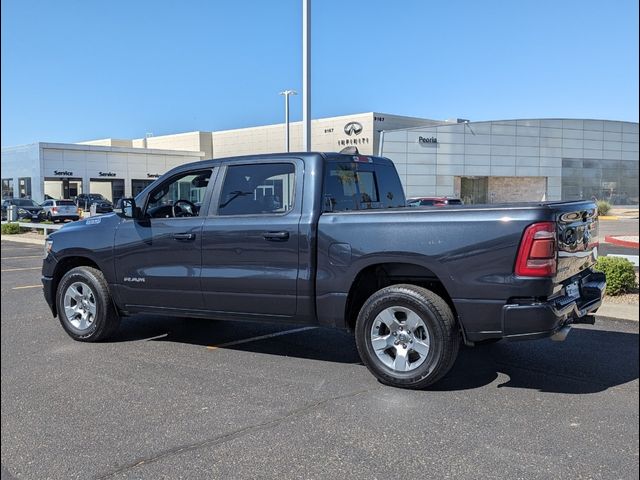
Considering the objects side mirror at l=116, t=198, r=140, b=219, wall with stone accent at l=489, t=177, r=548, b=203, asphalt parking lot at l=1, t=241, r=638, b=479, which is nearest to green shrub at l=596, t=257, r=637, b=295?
asphalt parking lot at l=1, t=241, r=638, b=479

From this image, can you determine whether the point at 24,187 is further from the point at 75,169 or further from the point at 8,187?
the point at 75,169

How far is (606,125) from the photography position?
5438 centimetres

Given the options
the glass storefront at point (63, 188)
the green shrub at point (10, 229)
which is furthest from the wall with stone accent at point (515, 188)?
the green shrub at point (10, 229)

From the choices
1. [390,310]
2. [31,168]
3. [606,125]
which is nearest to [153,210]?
[390,310]

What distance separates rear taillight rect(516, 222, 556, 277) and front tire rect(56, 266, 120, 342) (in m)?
4.06

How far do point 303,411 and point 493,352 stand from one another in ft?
7.46

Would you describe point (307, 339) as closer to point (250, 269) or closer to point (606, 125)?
point (250, 269)

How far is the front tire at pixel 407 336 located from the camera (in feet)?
14.4

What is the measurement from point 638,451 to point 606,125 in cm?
5807

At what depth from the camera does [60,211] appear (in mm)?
32031

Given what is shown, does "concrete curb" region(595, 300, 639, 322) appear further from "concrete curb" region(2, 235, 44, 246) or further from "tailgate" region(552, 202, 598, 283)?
"concrete curb" region(2, 235, 44, 246)

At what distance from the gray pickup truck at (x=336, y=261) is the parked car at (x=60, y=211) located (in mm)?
28090

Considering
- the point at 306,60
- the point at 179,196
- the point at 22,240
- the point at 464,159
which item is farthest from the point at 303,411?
the point at 464,159

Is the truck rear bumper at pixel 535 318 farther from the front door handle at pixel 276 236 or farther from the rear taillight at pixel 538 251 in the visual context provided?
the front door handle at pixel 276 236
